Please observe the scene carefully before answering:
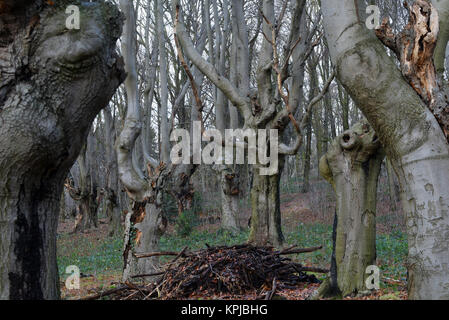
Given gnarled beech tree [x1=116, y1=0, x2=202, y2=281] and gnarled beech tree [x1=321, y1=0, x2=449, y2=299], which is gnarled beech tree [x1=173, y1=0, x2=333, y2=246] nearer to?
gnarled beech tree [x1=116, y1=0, x2=202, y2=281]

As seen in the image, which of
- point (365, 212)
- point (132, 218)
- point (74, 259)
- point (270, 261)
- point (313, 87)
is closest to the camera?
point (365, 212)

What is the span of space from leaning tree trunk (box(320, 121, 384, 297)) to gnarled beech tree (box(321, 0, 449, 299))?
818 mm

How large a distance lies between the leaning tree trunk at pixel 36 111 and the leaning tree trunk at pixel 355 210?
8.59 feet

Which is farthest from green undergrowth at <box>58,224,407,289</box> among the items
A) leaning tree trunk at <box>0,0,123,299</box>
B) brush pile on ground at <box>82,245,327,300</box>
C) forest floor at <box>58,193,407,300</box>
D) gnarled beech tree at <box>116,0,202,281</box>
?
leaning tree trunk at <box>0,0,123,299</box>

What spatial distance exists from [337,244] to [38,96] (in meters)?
3.25

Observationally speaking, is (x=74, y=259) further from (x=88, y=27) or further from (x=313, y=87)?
(x=313, y=87)

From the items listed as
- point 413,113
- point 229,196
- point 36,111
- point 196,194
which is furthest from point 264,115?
point 196,194

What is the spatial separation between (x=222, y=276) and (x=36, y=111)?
2.75m

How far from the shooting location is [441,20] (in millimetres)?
3918

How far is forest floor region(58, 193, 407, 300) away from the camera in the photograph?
4786mm

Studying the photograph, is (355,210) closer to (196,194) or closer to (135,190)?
(135,190)

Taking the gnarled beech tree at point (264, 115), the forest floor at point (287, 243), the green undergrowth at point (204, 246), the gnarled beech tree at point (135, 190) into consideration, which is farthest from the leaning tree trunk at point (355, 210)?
the gnarled beech tree at point (264, 115)

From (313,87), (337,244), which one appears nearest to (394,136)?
Answer: (337,244)

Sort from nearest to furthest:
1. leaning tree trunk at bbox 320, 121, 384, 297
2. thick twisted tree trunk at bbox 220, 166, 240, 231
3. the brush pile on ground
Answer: leaning tree trunk at bbox 320, 121, 384, 297 → the brush pile on ground → thick twisted tree trunk at bbox 220, 166, 240, 231
